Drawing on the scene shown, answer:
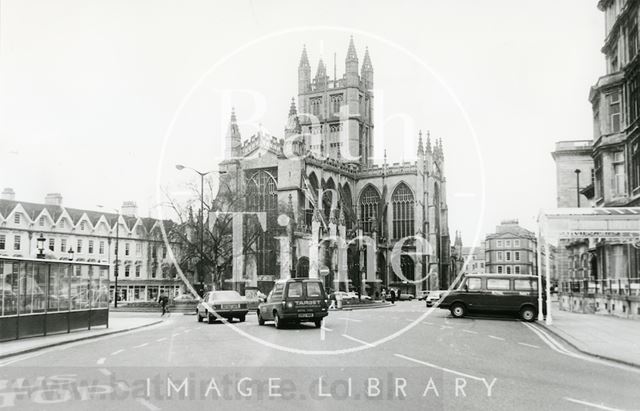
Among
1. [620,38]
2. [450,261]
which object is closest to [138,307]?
[620,38]

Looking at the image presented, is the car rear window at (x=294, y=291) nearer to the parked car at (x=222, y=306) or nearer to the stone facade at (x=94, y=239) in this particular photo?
the parked car at (x=222, y=306)

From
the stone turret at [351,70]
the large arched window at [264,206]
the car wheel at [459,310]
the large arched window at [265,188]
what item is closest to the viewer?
the car wheel at [459,310]

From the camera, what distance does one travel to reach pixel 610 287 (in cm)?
3294

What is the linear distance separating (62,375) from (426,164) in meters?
80.0

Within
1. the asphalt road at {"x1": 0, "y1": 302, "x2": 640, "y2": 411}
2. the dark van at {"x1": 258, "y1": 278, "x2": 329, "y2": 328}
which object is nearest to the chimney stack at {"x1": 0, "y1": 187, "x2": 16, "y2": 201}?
the dark van at {"x1": 258, "y1": 278, "x2": 329, "y2": 328}

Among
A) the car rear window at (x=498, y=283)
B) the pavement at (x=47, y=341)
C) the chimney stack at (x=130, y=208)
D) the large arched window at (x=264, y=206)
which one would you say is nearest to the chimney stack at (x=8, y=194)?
the chimney stack at (x=130, y=208)

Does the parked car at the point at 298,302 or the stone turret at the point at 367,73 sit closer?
the parked car at the point at 298,302

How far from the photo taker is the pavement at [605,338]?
47.2 ft

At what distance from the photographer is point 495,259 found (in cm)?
11725

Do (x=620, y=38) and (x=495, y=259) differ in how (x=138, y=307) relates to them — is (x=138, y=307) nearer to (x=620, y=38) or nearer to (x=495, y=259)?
(x=620, y=38)

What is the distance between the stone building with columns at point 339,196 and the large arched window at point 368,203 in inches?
5.4

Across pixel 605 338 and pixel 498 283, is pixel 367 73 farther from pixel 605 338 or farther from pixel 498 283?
pixel 605 338

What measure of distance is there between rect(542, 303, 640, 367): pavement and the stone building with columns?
3393 centimetres

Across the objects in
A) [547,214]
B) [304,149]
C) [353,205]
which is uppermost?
[304,149]
